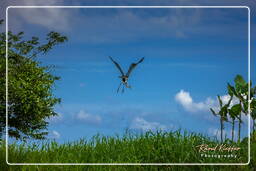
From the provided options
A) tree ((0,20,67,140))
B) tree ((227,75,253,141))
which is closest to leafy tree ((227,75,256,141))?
tree ((227,75,253,141))

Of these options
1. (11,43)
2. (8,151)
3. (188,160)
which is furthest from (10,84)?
(188,160)

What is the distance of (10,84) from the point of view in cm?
631

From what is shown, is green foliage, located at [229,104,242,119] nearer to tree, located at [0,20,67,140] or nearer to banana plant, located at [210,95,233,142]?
banana plant, located at [210,95,233,142]

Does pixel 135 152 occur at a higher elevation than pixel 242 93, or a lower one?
lower

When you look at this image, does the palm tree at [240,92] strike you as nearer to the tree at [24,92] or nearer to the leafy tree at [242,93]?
the leafy tree at [242,93]

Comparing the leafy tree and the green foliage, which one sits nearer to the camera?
the leafy tree

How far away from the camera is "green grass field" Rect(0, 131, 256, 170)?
4855 mm

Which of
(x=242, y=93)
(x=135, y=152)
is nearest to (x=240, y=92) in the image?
(x=242, y=93)

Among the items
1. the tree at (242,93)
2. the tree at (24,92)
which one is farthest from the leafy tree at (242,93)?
the tree at (24,92)

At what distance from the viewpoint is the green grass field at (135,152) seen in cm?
486

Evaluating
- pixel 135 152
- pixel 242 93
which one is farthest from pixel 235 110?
pixel 135 152

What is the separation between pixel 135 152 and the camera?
5117 millimetres

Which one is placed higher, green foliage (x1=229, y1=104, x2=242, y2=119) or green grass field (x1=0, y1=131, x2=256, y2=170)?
green foliage (x1=229, y1=104, x2=242, y2=119)

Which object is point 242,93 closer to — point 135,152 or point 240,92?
point 240,92
